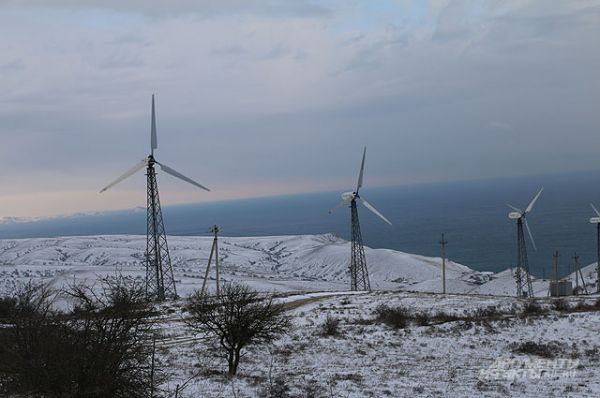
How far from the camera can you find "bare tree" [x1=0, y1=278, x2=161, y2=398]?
35.8ft

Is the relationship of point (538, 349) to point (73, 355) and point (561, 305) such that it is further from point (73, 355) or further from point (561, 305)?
point (73, 355)

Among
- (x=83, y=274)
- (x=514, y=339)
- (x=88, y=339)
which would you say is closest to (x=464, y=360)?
(x=514, y=339)

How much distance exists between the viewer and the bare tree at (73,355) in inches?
429

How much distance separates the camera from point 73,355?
11.0 metres

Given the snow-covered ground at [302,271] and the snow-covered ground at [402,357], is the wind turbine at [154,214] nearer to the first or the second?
the snow-covered ground at [402,357]

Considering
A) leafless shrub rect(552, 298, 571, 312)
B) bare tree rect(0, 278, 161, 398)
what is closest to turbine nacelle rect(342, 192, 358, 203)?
→ leafless shrub rect(552, 298, 571, 312)

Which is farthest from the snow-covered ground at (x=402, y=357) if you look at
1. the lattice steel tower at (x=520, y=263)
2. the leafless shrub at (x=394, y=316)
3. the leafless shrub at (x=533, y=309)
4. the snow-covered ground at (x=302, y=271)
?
the snow-covered ground at (x=302, y=271)

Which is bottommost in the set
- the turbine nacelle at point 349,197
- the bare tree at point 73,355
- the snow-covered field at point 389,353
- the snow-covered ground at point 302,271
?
the snow-covered ground at point 302,271

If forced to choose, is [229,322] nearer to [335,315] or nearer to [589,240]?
[335,315]

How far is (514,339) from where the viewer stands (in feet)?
101

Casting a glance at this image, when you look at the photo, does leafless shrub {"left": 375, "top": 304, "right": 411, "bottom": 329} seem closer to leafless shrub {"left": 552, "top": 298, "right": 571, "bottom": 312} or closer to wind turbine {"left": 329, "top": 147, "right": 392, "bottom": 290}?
leafless shrub {"left": 552, "top": 298, "right": 571, "bottom": 312}

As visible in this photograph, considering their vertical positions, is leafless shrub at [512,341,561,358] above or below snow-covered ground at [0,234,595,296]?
above

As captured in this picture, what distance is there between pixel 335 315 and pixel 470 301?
12963 millimetres

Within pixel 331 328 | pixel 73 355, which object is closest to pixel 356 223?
pixel 331 328
